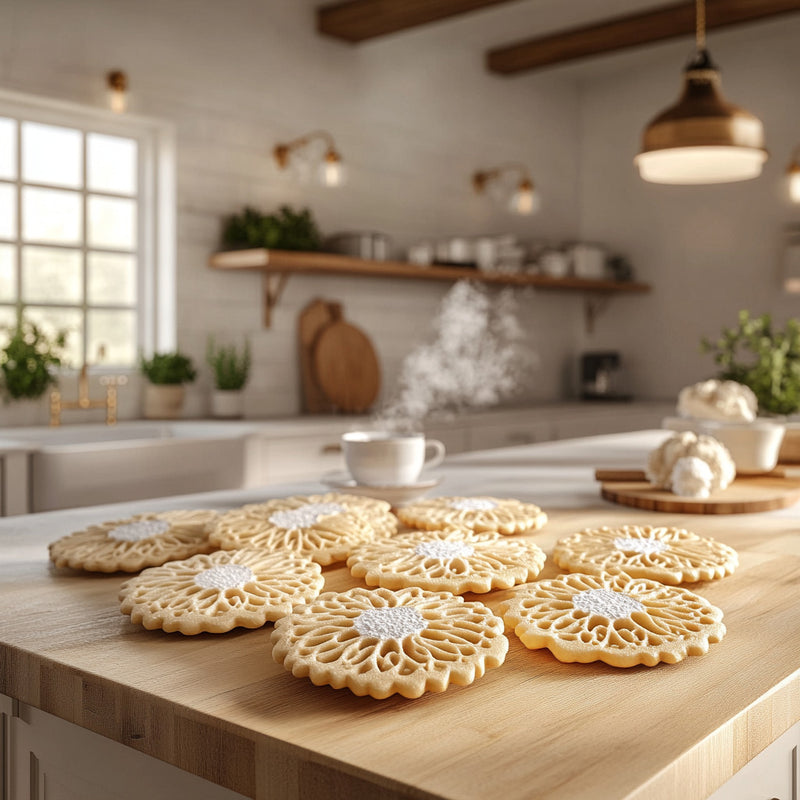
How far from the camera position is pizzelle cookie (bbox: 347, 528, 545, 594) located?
2.72 feet

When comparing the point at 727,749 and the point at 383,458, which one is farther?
the point at 383,458

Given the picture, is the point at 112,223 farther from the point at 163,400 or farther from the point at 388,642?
the point at 388,642

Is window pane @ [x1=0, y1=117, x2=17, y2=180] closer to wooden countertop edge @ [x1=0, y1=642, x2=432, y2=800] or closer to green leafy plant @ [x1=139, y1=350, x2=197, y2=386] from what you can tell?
green leafy plant @ [x1=139, y1=350, x2=197, y2=386]

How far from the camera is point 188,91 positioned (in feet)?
11.9

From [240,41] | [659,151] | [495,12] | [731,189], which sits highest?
[495,12]

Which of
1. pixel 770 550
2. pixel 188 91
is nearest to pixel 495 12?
pixel 188 91

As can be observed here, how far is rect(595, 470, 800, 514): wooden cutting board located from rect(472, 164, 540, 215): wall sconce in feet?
10.7

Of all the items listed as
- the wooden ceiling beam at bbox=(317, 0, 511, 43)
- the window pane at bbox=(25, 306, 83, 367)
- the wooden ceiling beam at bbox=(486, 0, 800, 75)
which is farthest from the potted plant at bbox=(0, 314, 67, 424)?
the wooden ceiling beam at bbox=(486, 0, 800, 75)

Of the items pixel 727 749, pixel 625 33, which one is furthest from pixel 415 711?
pixel 625 33

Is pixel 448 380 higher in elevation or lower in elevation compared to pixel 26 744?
higher

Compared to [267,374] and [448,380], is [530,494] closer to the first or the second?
[267,374]

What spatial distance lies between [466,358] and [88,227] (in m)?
2.38

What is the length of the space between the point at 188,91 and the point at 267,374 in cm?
121

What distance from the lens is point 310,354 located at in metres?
4.10
